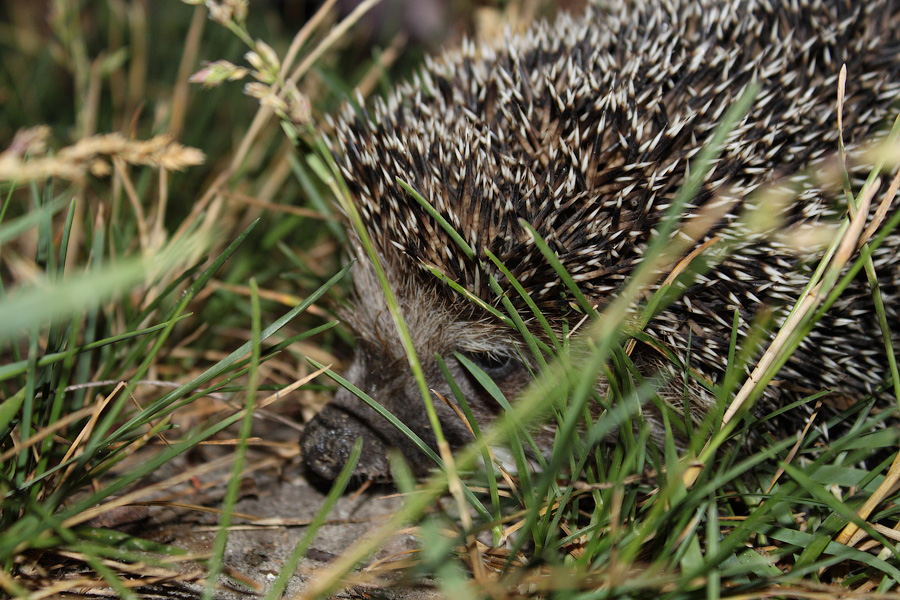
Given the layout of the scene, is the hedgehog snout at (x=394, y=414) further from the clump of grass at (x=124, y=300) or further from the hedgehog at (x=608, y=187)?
the clump of grass at (x=124, y=300)

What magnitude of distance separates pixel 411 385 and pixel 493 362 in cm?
25

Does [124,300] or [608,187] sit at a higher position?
[608,187]

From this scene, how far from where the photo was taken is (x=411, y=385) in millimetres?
1954

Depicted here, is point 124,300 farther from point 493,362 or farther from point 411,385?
point 493,362

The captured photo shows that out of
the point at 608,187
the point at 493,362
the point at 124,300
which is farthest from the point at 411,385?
the point at 124,300

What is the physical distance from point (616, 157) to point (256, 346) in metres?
1.05

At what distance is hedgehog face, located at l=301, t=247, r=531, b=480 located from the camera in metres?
1.86

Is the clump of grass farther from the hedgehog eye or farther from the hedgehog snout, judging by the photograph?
the hedgehog eye

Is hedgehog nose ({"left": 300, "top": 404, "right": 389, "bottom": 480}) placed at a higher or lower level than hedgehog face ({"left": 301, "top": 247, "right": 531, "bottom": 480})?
lower

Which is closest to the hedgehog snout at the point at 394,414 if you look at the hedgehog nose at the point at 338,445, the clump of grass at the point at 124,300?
the hedgehog nose at the point at 338,445

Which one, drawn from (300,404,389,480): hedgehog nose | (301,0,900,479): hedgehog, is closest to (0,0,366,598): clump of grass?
(300,404,389,480): hedgehog nose

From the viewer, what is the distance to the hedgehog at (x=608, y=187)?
66.3 inches

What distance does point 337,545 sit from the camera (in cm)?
175

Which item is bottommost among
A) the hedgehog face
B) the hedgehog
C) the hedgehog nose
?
the hedgehog nose
